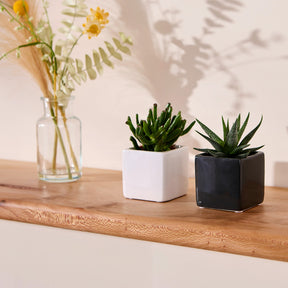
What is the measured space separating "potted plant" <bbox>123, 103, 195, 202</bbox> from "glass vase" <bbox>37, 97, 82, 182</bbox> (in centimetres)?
18

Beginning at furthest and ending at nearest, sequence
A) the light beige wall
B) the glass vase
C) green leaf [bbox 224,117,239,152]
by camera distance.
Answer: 1. the glass vase
2. the light beige wall
3. green leaf [bbox 224,117,239,152]

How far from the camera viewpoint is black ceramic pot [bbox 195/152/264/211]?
80 centimetres

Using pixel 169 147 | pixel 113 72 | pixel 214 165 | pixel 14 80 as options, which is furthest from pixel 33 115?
pixel 214 165

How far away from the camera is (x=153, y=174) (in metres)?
0.87

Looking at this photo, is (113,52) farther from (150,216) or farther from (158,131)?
(150,216)

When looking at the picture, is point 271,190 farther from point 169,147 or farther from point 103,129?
point 103,129

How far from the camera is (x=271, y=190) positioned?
0.94m

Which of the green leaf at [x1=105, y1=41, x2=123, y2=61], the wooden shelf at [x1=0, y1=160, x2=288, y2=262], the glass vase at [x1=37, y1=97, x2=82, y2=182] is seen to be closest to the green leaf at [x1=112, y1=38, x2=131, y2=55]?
the green leaf at [x1=105, y1=41, x2=123, y2=61]

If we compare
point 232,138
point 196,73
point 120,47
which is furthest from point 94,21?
point 232,138

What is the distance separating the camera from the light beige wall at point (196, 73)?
0.93 m

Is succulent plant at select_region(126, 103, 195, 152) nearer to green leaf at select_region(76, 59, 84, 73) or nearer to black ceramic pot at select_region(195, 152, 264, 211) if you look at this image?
black ceramic pot at select_region(195, 152, 264, 211)

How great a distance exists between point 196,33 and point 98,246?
15.8 inches

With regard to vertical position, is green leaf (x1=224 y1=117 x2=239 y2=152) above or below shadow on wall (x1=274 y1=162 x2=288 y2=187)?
above

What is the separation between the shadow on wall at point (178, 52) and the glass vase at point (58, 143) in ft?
0.49
